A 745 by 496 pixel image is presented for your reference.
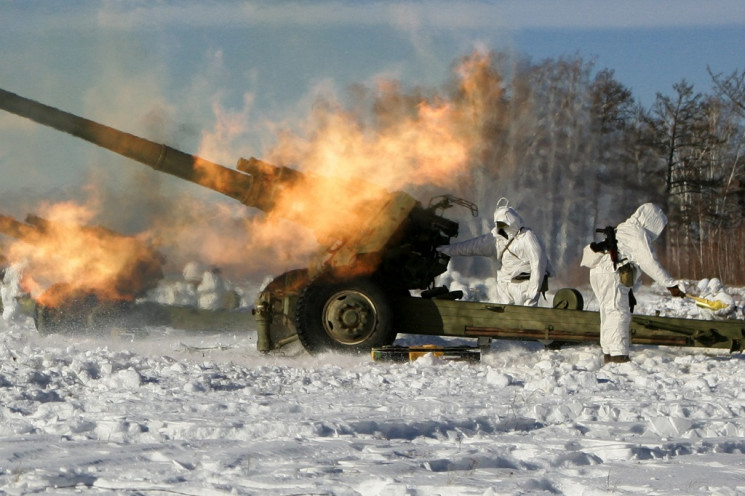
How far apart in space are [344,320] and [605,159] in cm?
2993

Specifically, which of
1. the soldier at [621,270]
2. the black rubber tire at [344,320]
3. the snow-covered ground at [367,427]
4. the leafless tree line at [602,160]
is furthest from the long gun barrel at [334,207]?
the leafless tree line at [602,160]

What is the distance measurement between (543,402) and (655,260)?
12.8 feet

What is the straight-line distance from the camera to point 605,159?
1596 inches

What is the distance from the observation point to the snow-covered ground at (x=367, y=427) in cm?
538

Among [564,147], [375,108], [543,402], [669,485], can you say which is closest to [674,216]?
[564,147]

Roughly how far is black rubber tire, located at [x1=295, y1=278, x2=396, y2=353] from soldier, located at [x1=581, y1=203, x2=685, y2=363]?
2.33 meters

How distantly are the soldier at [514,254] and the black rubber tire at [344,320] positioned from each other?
4.96 feet

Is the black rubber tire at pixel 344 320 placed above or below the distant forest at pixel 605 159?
below

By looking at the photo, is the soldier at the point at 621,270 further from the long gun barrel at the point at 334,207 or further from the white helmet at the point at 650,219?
the long gun barrel at the point at 334,207

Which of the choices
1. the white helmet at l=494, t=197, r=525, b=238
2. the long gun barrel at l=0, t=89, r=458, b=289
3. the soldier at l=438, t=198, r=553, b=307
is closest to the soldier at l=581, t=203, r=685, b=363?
the soldier at l=438, t=198, r=553, b=307

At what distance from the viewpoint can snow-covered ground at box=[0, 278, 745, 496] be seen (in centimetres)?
538

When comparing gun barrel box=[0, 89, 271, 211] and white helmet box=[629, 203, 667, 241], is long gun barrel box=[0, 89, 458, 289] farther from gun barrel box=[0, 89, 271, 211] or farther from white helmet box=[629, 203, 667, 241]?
white helmet box=[629, 203, 667, 241]

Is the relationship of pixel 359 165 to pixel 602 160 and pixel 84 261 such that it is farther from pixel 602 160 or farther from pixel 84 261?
pixel 602 160

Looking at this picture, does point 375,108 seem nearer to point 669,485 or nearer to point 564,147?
point 669,485
